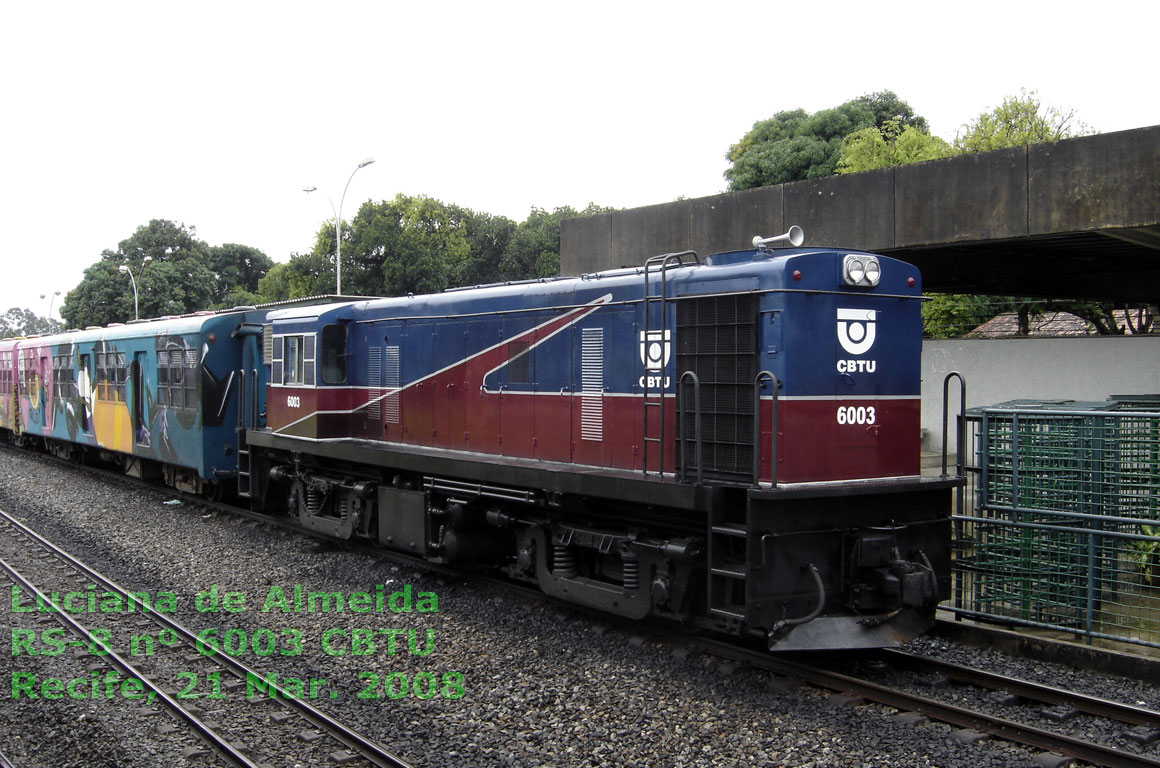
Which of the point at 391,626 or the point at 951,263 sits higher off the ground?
the point at 951,263

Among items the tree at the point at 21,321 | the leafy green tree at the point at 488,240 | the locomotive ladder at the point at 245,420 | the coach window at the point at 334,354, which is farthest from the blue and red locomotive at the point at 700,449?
the tree at the point at 21,321

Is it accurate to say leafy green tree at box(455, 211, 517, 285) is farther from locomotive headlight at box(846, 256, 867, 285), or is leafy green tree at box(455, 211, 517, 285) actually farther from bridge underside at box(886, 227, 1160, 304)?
locomotive headlight at box(846, 256, 867, 285)

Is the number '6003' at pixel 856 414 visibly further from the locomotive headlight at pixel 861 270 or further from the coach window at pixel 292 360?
the coach window at pixel 292 360

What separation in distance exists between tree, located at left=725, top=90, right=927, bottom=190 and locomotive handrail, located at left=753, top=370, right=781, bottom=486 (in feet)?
113

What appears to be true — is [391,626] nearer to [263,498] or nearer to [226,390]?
[263,498]

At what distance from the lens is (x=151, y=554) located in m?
11.6

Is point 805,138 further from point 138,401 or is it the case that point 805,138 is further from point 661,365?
A: point 661,365

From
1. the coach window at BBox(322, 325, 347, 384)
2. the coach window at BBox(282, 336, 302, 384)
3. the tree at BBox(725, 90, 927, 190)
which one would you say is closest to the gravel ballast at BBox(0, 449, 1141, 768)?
the coach window at BBox(322, 325, 347, 384)

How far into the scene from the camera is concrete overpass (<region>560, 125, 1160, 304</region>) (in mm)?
10719

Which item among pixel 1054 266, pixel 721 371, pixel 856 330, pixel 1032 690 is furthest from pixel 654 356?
pixel 1054 266

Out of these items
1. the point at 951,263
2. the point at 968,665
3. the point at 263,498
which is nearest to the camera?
the point at 968,665

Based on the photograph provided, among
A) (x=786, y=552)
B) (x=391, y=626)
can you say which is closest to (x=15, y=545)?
(x=391, y=626)

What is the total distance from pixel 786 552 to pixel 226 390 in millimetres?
10719

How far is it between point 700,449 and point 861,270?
1.88m
